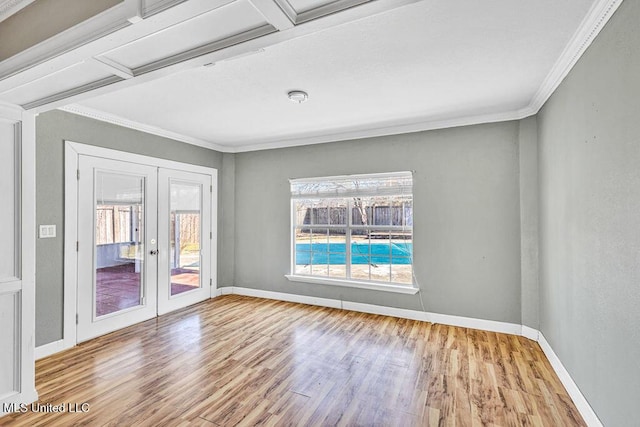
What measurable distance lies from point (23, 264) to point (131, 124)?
7.12 feet

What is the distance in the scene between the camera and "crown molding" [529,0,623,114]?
1.73 metres

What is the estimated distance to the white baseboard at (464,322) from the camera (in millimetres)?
2216

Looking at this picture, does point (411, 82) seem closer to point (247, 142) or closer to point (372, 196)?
point (372, 196)

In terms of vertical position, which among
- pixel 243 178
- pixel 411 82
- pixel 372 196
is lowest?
pixel 372 196

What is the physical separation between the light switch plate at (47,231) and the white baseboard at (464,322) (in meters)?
2.59

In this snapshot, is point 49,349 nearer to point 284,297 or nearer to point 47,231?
point 47,231

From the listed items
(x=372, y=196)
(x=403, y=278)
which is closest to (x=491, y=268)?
(x=403, y=278)

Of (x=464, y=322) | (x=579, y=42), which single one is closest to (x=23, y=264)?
(x=579, y=42)

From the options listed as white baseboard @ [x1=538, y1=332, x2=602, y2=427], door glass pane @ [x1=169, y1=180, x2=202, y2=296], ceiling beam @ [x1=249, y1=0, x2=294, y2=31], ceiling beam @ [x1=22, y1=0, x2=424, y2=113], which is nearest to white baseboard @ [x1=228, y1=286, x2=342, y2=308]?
door glass pane @ [x1=169, y1=180, x2=202, y2=296]

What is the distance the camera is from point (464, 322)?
384 centimetres

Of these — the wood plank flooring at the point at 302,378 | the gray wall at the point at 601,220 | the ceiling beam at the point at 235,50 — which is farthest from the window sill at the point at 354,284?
the ceiling beam at the point at 235,50

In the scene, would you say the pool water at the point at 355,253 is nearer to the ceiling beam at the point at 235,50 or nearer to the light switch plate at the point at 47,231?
the light switch plate at the point at 47,231

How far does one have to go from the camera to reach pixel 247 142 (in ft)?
16.4

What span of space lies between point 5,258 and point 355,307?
3638mm
